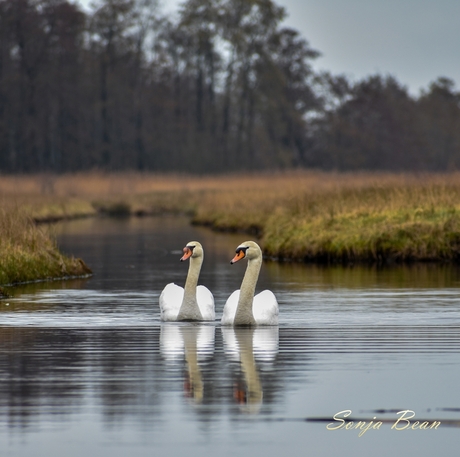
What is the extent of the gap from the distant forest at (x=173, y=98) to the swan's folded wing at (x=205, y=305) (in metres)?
48.3

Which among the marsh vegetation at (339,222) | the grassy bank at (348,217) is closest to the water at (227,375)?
the marsh vegetation at (339,222)

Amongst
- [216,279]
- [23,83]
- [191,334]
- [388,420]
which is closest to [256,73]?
[23,83]

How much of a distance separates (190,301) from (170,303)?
0.35 metres

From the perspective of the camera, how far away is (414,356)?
32.0 ft

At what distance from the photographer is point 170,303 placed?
42.0 feet

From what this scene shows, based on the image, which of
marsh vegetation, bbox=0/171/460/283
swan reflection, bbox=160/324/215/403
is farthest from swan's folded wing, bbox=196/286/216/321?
marsh vegetation, bbox=0/171/460/283

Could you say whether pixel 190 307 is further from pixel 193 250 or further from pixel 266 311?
pixel 266 311

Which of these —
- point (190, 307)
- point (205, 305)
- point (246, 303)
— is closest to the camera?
point (246, 303)

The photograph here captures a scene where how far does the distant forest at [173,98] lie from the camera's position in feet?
200

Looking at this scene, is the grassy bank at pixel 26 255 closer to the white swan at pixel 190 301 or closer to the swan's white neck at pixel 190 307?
the white swan at pixel 190 301

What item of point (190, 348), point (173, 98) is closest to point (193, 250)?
point (190, 348)

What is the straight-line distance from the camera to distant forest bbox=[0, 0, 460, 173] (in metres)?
61.0

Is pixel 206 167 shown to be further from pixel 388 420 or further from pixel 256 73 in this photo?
pixel 388 420

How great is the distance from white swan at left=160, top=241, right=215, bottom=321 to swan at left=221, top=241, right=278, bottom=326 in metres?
0.45
